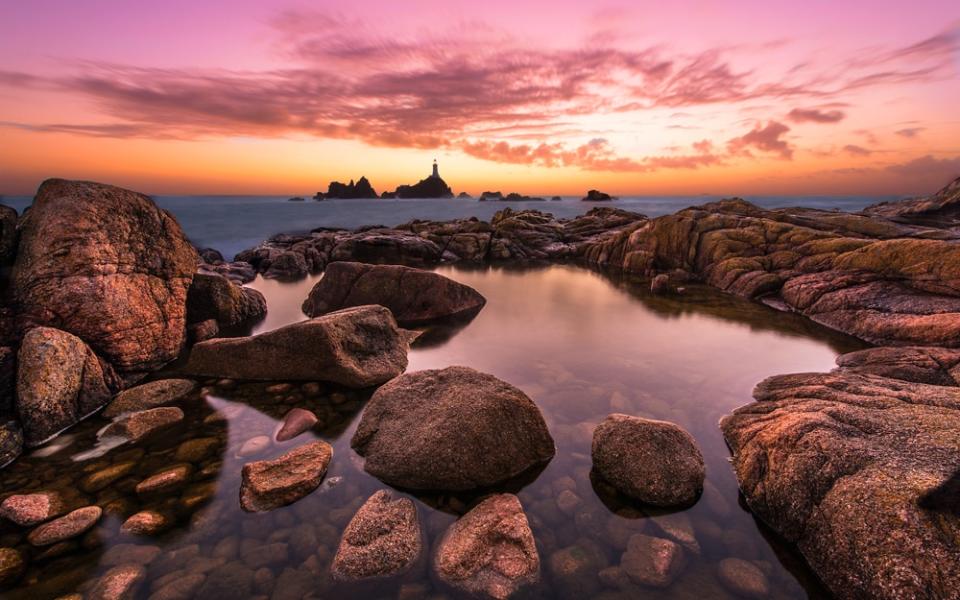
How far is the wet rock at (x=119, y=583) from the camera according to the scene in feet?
15.8

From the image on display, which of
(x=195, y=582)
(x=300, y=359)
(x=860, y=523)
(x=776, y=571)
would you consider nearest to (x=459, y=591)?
(x=195, y=582)

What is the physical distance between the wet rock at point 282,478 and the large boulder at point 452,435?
33.1 inches

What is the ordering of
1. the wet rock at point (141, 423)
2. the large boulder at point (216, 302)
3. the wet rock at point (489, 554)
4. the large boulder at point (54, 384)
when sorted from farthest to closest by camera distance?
the large boulder at point (216, 302)
the wet rock at point (141, 423)
the large boulder at point (54, 384)
the wet rock at point (489, 554)

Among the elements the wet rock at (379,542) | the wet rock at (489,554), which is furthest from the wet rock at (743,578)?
the wet rock at (379,542)

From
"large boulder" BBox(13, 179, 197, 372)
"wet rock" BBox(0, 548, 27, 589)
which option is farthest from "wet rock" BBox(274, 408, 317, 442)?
"large boulder" BBox(13, 179, 197, 372)

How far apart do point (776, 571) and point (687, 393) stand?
573cm

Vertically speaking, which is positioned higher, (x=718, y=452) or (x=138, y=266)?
(x=138, y=266)

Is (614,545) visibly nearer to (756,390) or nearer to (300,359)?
(756,390)

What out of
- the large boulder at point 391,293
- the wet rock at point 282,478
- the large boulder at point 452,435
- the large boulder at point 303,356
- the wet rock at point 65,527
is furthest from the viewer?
the large boulder at point 391,293

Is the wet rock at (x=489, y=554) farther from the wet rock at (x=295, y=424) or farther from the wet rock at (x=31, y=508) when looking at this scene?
the wet rock at (x=31, y=508)

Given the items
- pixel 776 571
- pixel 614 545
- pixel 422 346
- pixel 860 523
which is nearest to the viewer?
pixel 860 523

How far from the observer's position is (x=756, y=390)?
1053cm

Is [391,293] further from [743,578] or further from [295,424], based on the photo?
[743,578]

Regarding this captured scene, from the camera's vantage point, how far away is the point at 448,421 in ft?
23.7
